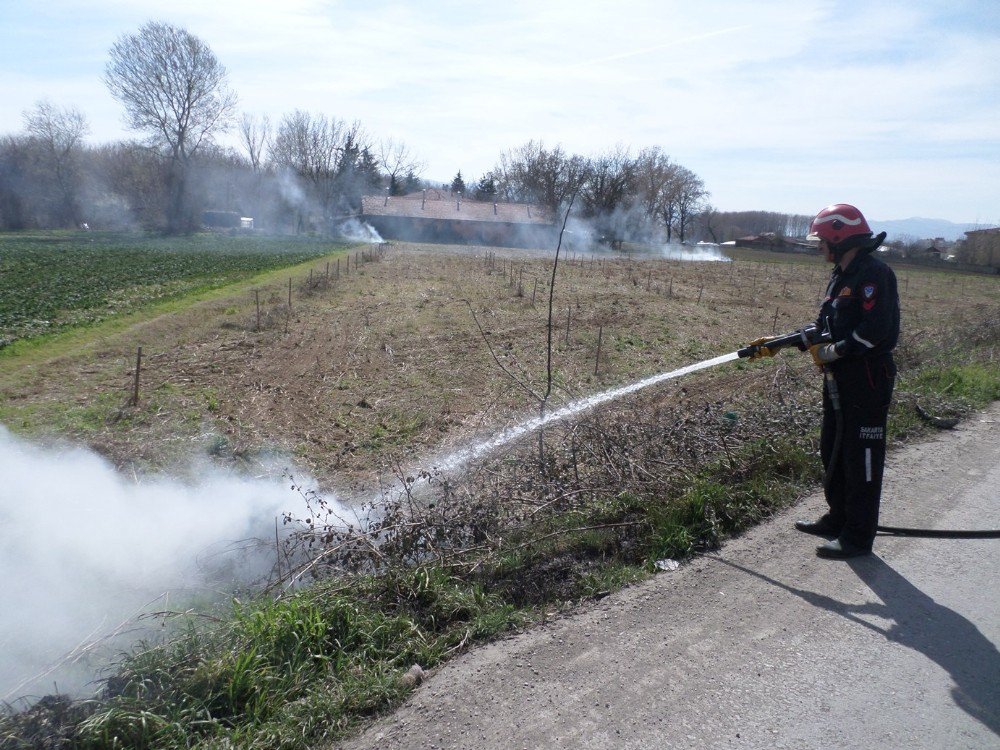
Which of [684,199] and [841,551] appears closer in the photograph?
[841,551]

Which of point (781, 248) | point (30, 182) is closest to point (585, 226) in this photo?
point (781, 248)

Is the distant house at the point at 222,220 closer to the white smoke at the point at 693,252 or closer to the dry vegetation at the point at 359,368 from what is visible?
the white smoke at the point at 693,252

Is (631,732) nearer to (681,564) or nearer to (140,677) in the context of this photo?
(681,564)

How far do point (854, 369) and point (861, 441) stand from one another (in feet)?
1.54

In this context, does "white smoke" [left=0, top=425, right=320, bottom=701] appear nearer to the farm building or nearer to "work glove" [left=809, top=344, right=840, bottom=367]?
"work glove" [left=809, top=344, right=840, bottom=367]

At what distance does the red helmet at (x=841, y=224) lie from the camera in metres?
4.54

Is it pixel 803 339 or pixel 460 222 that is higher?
pixel 460 222

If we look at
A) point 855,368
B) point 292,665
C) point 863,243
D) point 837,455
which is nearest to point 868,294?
point 863,243

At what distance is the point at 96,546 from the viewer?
252 inches

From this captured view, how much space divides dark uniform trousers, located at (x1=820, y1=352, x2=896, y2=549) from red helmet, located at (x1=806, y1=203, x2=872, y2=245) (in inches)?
31.7

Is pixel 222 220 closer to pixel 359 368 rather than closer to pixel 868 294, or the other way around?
pixel 359 368

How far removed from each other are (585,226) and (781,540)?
7337 centimetres

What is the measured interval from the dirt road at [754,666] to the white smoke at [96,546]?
2.34 metres

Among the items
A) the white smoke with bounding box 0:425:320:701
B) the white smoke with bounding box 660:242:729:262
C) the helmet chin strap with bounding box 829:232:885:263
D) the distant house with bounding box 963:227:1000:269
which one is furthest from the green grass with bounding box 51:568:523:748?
the distant house with bounding box 963:227:1000:269
